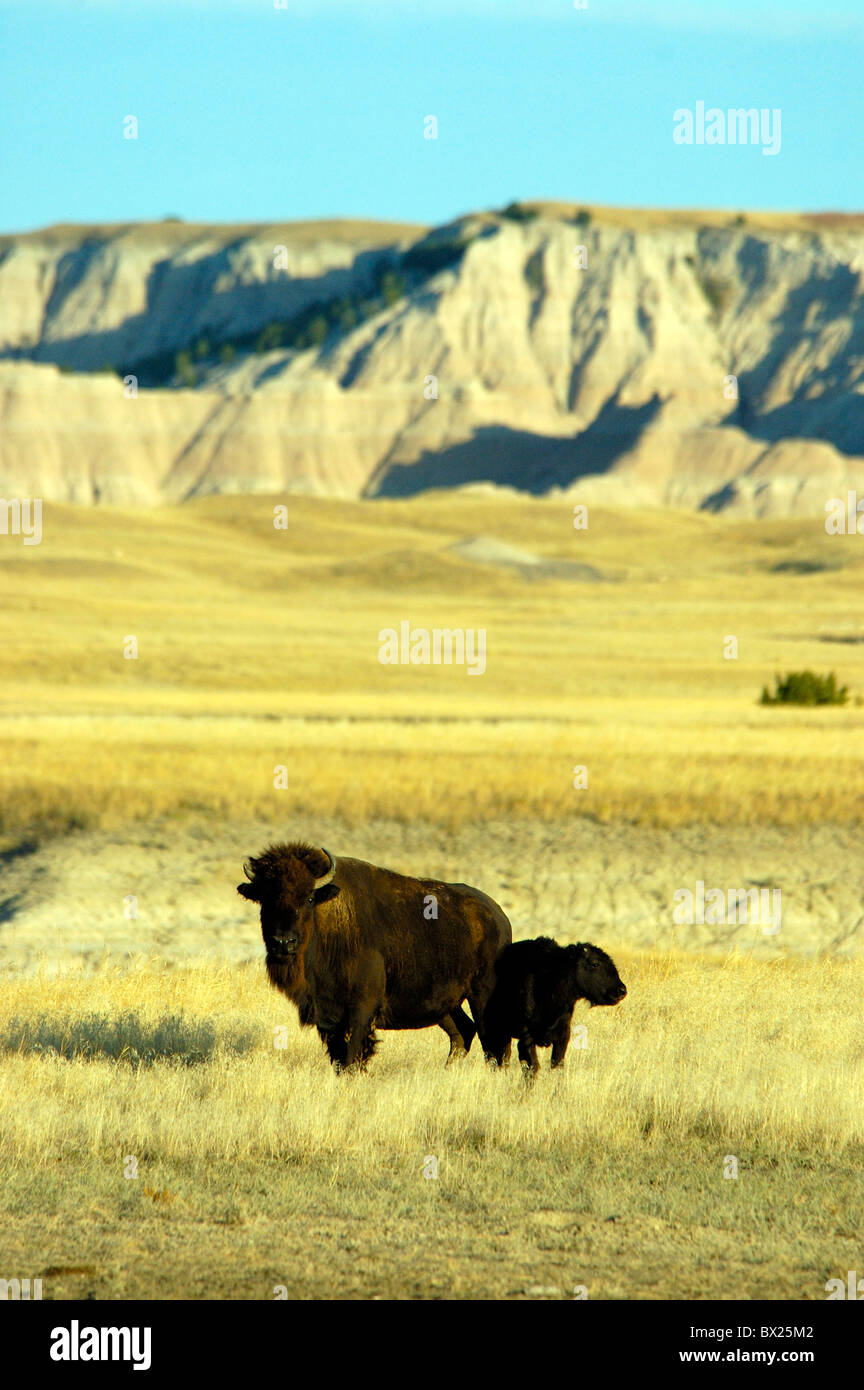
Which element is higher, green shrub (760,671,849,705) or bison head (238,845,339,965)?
bison head (238,845,339,965)

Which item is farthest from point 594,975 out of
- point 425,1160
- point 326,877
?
point 425,1160

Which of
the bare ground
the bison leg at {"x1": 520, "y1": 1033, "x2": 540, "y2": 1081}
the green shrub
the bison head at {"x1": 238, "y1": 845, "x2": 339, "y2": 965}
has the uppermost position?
the bison head at {"x1": 238, "y1": 845, "x2": 339, "y2": 965}

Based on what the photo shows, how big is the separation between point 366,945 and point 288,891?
782 mm

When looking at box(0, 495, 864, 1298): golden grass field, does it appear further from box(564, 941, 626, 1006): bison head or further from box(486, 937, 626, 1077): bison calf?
box(564, 941, 626, 1006): bison head

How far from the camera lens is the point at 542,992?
10289mm

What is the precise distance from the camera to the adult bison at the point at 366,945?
9.53 m

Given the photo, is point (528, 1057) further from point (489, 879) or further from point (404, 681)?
point (404, 681)

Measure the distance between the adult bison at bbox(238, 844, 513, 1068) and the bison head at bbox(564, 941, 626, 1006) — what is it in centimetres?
67

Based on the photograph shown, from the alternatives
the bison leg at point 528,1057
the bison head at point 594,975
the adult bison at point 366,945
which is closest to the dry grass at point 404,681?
the adult bison at point 366,945

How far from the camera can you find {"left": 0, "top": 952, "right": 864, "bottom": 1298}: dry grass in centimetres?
702

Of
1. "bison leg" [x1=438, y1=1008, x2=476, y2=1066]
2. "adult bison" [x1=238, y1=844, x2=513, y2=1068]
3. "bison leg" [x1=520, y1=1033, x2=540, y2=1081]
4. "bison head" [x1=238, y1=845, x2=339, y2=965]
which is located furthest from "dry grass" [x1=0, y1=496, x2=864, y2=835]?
"bison head" [x1=238, y1=845, x2=339, y2=965]

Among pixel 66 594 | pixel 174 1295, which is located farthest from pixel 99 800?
pixel 66 594

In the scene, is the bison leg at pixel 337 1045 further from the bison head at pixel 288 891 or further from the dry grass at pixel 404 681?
the dry grass at pixel 404 681
